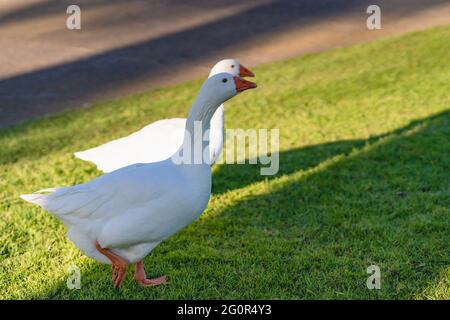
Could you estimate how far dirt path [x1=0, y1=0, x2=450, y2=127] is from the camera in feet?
30.0

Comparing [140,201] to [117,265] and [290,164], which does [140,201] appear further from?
[290,164]

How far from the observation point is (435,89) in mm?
8617

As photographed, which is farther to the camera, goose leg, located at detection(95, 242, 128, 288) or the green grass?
the green grass

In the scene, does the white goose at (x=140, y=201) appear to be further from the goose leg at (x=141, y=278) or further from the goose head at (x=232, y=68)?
the goose head at (x=232, y=68)

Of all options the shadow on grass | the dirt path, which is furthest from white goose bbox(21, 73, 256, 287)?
the dirt path

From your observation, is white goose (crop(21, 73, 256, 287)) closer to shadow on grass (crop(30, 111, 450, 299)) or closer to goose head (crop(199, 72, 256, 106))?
goose head (crop(199, 72, 256, 106))

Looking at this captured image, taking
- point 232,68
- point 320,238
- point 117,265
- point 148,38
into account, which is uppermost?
point 232,68

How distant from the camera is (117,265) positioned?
3.83 metres

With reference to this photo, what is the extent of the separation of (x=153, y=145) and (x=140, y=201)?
4.42ft

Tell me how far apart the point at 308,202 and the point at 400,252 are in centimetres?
107

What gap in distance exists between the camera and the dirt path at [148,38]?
9.16 m

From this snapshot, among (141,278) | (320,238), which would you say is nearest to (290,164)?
(320,238)

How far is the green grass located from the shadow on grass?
10mm

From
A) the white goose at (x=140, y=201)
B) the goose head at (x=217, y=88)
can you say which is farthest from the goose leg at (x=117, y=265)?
the goose head at (x=217, y=88)
